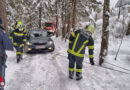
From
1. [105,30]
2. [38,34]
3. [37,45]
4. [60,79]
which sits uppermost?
[105,30]

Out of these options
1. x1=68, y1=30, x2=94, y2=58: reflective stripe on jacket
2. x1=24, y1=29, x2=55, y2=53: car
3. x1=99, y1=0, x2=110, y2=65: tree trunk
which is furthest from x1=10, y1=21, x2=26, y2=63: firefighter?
x1=99, y1=0, x2=110, y2=65: tree trunk

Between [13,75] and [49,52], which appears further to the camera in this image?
[49,52]

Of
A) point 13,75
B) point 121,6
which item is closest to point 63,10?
point 121,6

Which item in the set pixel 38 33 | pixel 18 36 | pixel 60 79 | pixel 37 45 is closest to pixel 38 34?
pixel 38 33

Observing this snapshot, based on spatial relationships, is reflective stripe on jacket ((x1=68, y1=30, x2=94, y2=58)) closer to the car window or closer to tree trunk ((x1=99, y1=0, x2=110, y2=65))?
tree trunk ((x1=99, y1=0, x2=110, y2=65))

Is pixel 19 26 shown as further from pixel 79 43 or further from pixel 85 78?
pixel 85 78

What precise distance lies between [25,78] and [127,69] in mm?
4236

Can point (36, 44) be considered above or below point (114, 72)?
above

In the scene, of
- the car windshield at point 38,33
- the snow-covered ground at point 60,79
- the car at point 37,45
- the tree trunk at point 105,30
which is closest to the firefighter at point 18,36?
the snow-covered ground at point 60,79

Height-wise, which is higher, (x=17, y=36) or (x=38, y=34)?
(x=17, y=36)

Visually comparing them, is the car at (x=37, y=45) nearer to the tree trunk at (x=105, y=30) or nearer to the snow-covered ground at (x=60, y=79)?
the snow-covered ground at (x=60, y=79)

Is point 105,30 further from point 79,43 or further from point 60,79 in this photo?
point 60,79

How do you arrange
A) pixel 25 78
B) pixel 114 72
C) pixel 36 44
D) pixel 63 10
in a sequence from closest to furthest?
1. pixel 25 78
2. pixel 114 72
3. pixel 36 44
4. pixel 63 10

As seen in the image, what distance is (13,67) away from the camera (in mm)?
5242
